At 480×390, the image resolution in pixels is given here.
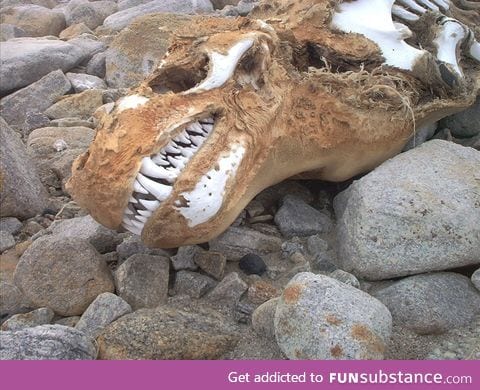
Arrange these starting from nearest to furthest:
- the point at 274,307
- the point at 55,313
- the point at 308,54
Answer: the point at 274,307 < the point at 55,313 < the point at 308,54

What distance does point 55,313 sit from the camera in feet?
8.82

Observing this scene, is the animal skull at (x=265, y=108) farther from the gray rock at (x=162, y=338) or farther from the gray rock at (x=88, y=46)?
the gray rock at (x=88, y=46)

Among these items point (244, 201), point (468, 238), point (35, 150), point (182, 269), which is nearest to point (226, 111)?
point (244, 201)

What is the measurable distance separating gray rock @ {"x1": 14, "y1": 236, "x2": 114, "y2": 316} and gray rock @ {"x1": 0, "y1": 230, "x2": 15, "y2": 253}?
0.45 meters

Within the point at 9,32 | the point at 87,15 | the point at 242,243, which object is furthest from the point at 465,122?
the point at 87,15

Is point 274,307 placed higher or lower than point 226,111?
lower

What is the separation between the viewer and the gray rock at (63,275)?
2.68 metres

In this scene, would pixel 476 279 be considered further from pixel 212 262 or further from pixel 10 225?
pixel 10 225

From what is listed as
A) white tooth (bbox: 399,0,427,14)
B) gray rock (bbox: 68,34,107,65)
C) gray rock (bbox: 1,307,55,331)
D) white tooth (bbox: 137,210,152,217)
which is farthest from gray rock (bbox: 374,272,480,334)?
gray rock (bbox: 68,34,107,65)

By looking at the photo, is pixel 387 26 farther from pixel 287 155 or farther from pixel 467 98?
pixel 287 155

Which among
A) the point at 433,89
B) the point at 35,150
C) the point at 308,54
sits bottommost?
the point at 35,150

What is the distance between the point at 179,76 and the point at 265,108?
0.44 m

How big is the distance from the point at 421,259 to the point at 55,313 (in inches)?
64.3

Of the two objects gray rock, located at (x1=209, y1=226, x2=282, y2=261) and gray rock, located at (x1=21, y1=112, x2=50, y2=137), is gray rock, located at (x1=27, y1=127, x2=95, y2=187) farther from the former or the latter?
gray rock, located at (x1=209, y1=226, x2=282, y2=261)
